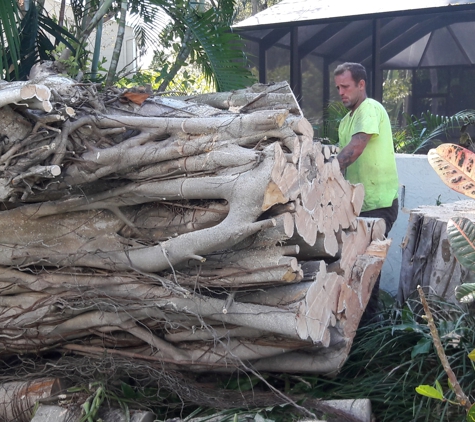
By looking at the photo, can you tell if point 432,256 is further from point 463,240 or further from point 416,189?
point 416,189

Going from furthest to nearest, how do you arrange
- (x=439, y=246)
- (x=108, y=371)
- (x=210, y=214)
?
(x=439, y=246) → (x=108, y=371) → (x=210, y=214)

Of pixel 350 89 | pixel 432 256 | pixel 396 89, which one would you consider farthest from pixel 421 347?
pixel 396 89

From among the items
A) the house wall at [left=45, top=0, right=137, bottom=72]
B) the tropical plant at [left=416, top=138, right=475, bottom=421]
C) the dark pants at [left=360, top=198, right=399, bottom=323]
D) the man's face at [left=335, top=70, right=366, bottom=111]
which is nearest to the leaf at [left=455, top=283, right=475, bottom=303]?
the tropical plant at [left=416, top=138, right=475, bottom=421]

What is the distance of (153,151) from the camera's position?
330cm

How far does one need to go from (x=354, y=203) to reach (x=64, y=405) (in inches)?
80.7

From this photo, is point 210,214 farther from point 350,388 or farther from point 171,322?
point 350,388

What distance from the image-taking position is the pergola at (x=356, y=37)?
384 inches

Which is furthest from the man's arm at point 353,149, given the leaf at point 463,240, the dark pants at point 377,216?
the leaf at point 463,240

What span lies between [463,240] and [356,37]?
8690mm

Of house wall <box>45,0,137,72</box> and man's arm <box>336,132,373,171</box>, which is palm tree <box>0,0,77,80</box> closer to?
house wall <box>45,0,137,72</box>

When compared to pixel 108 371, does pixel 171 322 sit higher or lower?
higher

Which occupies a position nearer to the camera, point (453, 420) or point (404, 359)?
point (453, 420)

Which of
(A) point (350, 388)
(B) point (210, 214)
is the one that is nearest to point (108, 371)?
(B) point (210, 214)

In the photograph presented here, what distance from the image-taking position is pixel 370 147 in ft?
15.3
